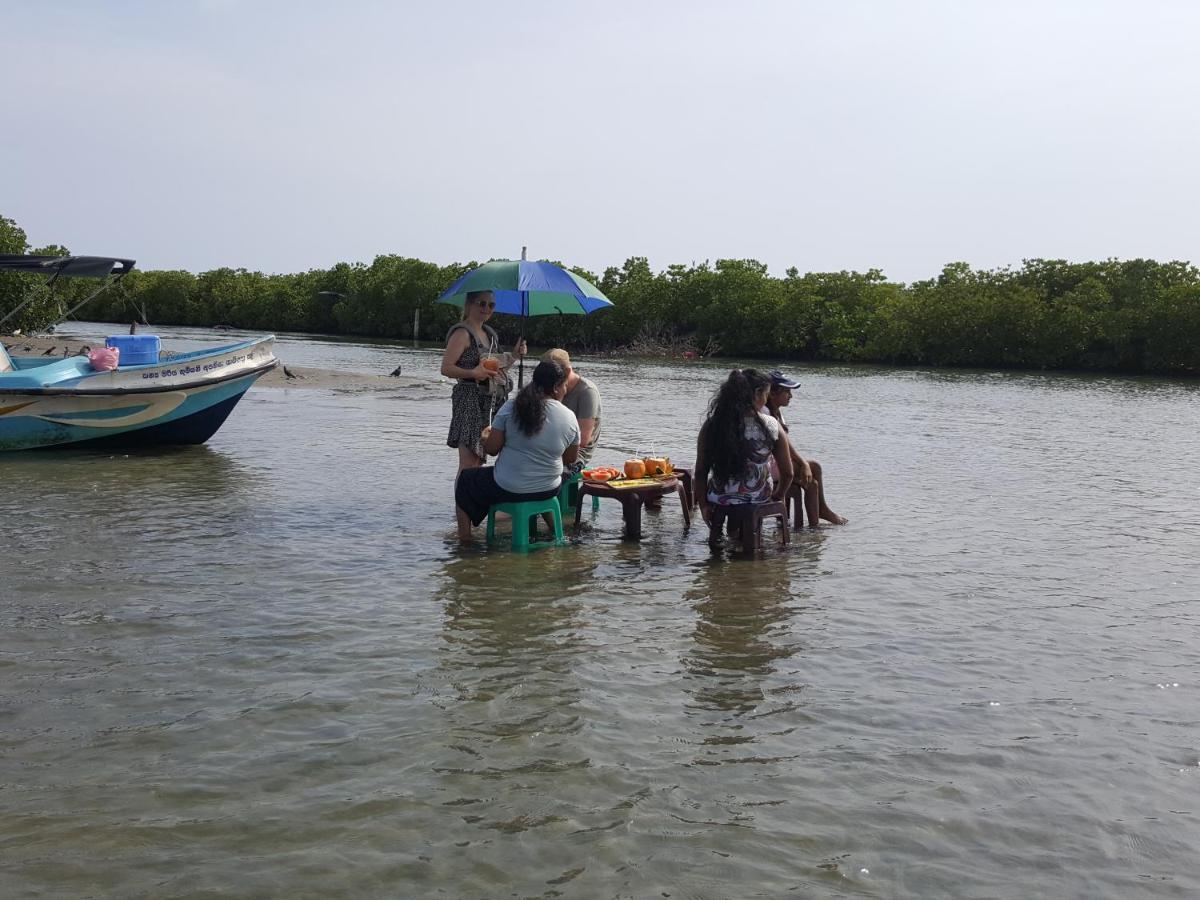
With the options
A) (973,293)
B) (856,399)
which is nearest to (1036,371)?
(973,293)

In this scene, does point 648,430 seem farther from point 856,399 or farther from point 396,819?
point 396,819

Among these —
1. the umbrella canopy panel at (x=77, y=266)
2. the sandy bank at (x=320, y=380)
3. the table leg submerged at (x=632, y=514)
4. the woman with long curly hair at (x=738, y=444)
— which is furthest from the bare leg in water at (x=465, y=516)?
the sandy bank at (x=320, y=380)

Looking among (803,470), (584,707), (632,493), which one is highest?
(803,470)

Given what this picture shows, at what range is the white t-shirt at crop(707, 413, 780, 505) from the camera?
8719mm

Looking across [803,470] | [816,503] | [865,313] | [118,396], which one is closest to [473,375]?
[803,470]

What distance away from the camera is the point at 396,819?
4.12 m

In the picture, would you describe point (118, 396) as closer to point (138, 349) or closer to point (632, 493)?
point (138, 349)

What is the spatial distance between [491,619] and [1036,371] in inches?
2472

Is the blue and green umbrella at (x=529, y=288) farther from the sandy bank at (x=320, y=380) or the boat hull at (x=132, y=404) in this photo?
the sandy bank at (x=320, y=380)

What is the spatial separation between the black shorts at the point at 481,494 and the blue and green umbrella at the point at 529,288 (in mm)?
1592

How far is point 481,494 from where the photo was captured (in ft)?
28.5

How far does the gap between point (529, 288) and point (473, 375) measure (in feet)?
3.26

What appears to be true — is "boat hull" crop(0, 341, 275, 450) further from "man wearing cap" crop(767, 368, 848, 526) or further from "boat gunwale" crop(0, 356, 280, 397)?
"man wearing cap" crop(767, 368, 848, 526)

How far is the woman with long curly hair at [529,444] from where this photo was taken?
8266mm
